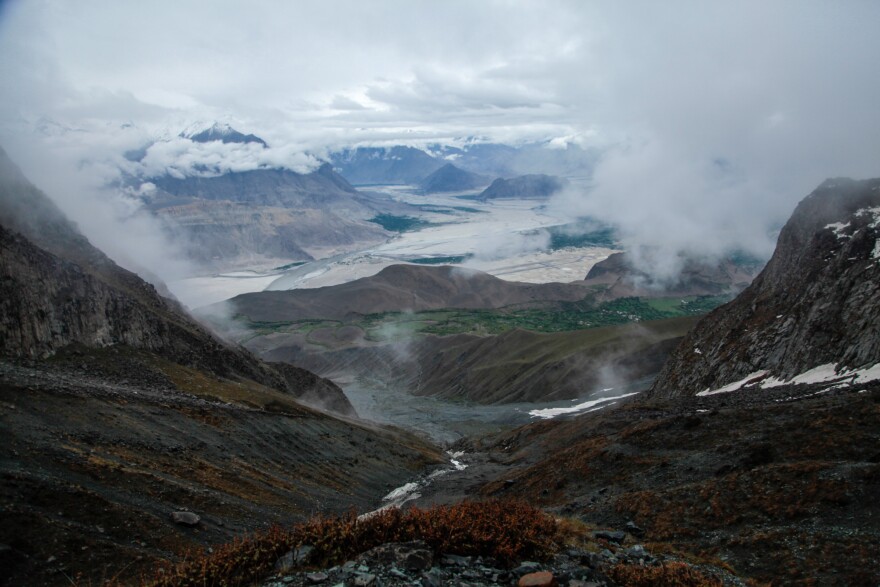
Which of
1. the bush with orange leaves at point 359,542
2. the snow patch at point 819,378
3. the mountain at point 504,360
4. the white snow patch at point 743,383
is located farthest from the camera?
the mountain at point 504,360

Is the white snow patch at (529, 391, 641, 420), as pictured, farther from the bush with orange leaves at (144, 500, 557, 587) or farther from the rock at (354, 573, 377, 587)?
the rock at (354, 573, 377, 587)

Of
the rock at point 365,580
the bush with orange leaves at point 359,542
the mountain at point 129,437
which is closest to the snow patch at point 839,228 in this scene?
the mountain at point 129,437

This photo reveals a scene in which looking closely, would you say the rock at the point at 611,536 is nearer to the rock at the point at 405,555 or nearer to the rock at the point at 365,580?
the rock at the point at 405,555

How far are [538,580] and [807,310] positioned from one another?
4949 centimetres

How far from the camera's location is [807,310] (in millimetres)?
49688

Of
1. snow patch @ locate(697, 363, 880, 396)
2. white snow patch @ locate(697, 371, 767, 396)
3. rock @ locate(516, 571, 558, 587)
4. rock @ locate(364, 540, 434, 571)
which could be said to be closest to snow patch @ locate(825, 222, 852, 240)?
white snow patch @ locate(697, 371, 767, 396)

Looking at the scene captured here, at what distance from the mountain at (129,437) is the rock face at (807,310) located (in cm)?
3095

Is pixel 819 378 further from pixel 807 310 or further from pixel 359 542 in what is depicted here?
pixel 359 542

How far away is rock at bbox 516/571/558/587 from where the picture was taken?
433 inches

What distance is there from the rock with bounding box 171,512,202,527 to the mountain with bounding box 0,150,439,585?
3.3 inches

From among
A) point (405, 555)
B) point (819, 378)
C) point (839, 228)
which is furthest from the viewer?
point (839, 228)

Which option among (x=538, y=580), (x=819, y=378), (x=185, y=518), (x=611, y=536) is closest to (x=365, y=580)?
(x=538, y=580)

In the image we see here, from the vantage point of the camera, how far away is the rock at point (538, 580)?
1099 centimetres

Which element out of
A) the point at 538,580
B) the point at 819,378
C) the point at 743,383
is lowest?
the point at 743,383
